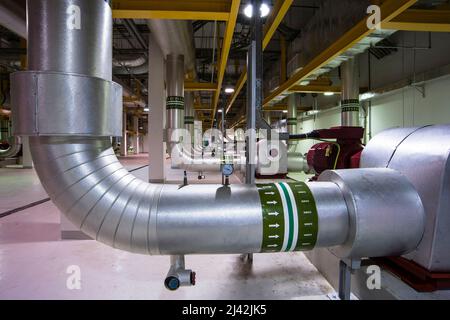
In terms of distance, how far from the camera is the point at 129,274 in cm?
170

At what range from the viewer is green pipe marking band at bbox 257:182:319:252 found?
1.06 meters

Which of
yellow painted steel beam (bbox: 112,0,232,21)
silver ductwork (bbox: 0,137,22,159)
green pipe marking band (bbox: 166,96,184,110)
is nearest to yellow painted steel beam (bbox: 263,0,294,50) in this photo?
yellow painted steel beam (bbox: 112,0,232,21)

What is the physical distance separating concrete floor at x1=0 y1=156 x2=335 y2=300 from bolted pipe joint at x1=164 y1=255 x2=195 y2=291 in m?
0.44

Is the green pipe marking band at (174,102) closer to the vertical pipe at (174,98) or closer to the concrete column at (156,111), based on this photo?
the vertical pipe at (174,98)

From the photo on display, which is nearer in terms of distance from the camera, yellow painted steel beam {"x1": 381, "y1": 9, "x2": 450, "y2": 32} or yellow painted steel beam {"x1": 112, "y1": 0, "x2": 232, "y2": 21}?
yellow painted steel beam {"x1": 112, "y1": 0, "x2": 232, "y2": 21}

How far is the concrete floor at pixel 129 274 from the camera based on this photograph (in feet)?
4.88

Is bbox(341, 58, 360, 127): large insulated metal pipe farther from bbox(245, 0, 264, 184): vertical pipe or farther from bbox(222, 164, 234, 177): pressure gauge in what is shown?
bbox(222, 164, 234, 177): pressure gauge

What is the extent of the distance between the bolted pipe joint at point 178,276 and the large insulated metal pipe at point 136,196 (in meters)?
0.08

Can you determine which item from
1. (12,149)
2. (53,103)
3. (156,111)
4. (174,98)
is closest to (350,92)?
(174,98)

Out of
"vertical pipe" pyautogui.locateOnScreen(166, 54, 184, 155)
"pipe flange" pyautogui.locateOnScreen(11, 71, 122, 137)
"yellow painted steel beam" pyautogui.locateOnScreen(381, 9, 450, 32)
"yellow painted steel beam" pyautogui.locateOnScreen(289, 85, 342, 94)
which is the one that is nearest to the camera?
"pipe flange" pyautogui.locateOnScreen(11, 71, 122, 137)

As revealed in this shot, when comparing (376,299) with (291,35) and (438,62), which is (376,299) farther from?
(291,35)

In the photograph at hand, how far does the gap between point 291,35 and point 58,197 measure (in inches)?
202

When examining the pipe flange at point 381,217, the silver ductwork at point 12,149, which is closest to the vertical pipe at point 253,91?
the pipe flange at point 381,217

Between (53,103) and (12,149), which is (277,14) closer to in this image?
(53,103)
